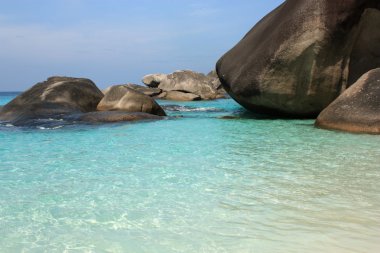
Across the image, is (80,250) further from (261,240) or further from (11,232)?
(261,240)

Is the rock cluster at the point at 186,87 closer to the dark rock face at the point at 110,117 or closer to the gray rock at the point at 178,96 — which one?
the gray rock at the point at 178,96

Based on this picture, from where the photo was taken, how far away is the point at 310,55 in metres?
9.92

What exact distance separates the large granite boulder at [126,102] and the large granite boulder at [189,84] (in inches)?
590

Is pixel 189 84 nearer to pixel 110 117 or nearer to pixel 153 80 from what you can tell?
pixel 153 80

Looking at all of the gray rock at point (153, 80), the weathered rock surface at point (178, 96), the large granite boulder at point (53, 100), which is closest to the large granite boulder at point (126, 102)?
the large granite boulder at point (53, 100)

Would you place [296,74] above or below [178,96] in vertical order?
above

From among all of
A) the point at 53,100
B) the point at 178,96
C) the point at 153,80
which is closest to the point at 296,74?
the point at 53,100

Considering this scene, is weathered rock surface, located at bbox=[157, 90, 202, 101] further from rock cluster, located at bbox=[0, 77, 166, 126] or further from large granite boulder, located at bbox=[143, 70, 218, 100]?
rock cluster, located at bbox=[0, 77, 166, 126]

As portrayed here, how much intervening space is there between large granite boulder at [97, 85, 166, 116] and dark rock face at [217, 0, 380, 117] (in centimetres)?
271

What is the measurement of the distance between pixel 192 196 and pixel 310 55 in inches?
287

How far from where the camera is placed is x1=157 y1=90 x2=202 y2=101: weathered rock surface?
2647 cm

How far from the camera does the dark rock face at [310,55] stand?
9766 millimetres

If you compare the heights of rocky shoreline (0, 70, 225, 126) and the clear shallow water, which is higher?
rocky shoreline (0, 70, 225, 126)

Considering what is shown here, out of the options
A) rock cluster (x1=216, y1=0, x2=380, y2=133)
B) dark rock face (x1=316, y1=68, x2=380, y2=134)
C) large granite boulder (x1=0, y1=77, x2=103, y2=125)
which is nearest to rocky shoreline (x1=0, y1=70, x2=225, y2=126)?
large granite boulder (x1=0, y1=77, x2=103, y2=125)
